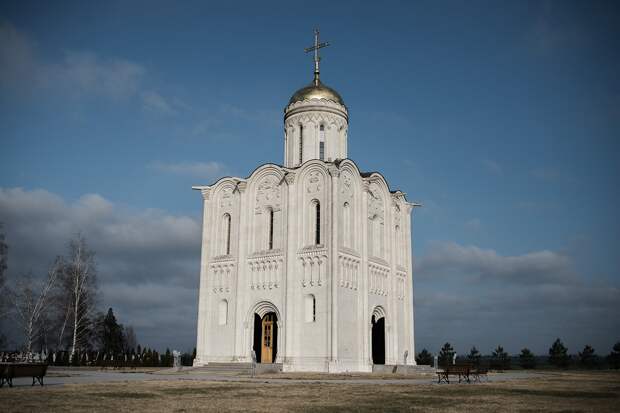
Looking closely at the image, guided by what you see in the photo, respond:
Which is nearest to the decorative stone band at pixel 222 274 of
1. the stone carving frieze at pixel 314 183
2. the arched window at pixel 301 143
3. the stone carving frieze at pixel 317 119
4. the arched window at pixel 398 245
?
the stone carving frieze at pixel 314 183

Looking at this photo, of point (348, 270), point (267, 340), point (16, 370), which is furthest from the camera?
point (267, 340)

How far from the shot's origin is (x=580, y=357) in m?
41.8

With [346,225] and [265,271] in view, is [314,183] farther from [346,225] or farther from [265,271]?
[265,271]

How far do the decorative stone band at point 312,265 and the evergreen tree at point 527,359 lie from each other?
69.7 ft

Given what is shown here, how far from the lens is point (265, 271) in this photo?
107 feet

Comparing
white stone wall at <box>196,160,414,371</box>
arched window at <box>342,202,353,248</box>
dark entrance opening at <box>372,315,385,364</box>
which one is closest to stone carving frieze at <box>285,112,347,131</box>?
white stone wall at <box>196,160,414,371</box>

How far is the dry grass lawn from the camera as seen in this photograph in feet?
37.8

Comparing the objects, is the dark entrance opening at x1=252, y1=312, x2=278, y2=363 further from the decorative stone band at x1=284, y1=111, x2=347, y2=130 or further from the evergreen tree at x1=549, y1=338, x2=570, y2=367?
the evergreen tree at x1=549, y1=338, x2=570, y2=367

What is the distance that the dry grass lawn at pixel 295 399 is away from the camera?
11.5 m

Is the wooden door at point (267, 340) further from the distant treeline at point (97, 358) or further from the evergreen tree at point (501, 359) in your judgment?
the evergreen tree at point (501, 359)

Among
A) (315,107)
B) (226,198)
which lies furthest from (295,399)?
(315,107)

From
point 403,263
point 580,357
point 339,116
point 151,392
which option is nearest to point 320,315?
point 403,263

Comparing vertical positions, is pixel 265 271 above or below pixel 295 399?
above

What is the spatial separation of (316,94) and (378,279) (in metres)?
11.7
